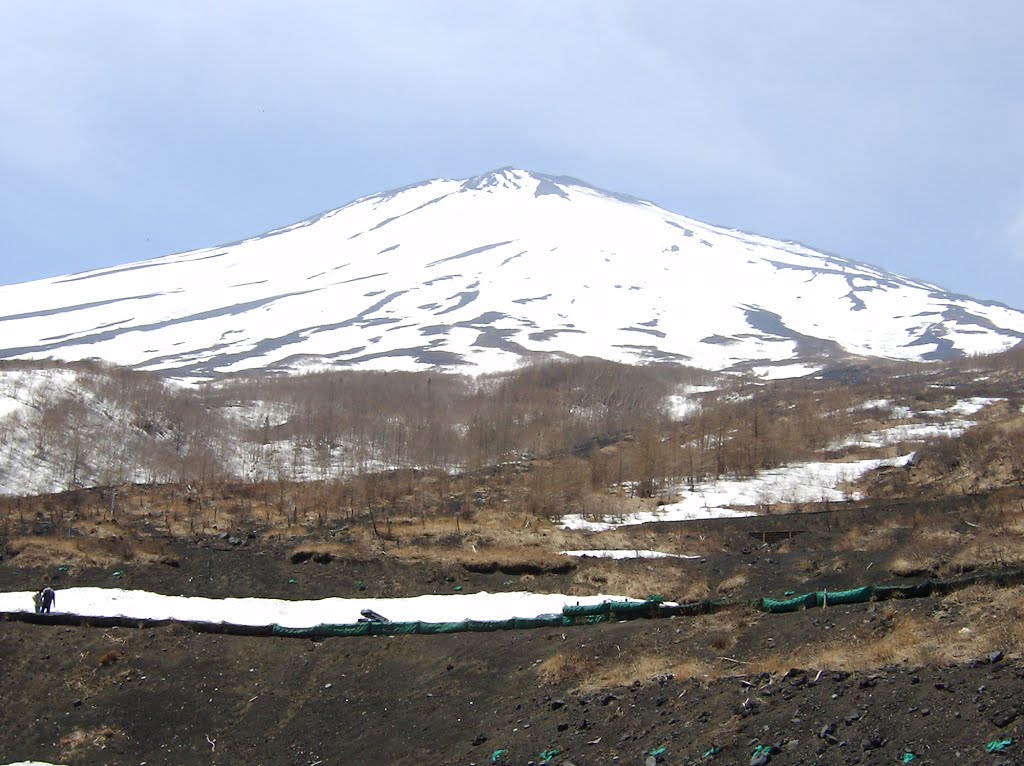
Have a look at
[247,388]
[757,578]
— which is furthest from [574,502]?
[247,388]

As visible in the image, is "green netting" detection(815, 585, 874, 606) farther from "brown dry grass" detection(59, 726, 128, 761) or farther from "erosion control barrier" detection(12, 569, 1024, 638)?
"brown dry grass" detection(59, 726, 128, 761)

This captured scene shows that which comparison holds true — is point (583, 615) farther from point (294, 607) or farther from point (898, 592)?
point (294, 607)

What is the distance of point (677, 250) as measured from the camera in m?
184

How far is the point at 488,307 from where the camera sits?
138625 mm

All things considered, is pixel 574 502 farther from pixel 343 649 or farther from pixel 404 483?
pixel 343 649

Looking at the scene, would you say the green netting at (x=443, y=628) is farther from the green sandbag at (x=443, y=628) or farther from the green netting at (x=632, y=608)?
the green netting at (x=632, y=608)

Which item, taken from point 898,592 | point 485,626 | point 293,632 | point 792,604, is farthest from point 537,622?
point 898,592

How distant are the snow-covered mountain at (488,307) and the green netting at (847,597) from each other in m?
85.9

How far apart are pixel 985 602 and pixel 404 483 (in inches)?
1352

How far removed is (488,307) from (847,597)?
12526 cm

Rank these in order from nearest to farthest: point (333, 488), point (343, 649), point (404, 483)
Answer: point (343, 649)
point (333, 488)
point (404, 483)

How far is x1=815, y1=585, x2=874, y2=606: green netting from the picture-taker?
14.3 m

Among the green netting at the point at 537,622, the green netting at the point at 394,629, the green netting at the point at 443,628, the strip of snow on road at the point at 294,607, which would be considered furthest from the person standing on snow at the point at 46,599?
the green netting at the point at 537,622

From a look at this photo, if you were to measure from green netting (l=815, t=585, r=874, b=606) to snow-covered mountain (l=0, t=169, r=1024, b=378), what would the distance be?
85.9m
